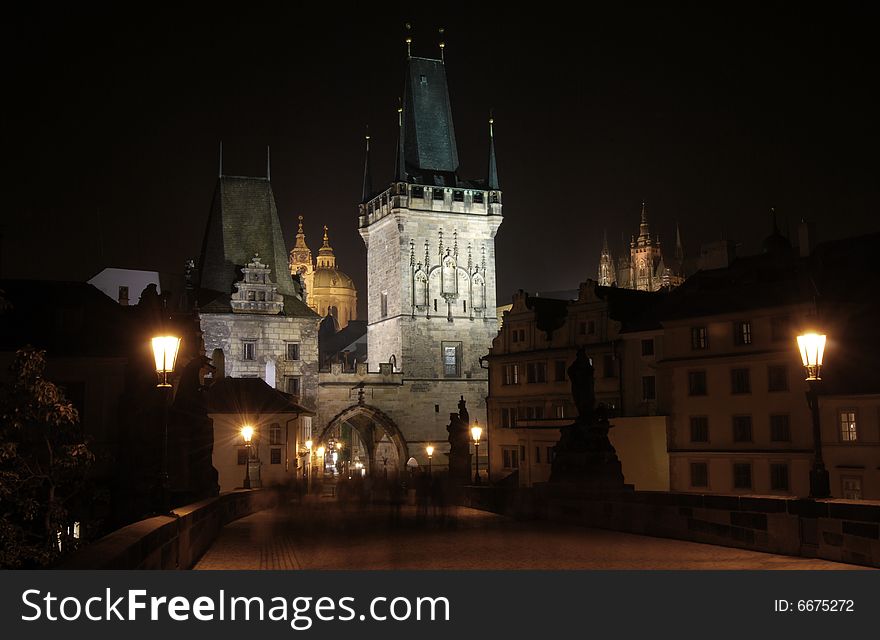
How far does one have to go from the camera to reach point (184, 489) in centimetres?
2234

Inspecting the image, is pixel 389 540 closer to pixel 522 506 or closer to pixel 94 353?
pixel 522 506

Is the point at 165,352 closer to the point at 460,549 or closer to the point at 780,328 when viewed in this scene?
the point at 460,549

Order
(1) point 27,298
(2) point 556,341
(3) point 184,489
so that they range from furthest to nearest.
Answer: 1. (2) point 556,341
2. (1) point 27,298
3. (3) point 184,489

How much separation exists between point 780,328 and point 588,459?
16156mm

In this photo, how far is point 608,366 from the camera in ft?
159

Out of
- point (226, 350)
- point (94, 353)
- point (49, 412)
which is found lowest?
point (49, 412)

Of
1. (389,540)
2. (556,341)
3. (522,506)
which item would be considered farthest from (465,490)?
(556,341)

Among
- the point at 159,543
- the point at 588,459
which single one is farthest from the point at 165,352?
the point at 588,459

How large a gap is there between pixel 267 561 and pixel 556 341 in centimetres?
3868

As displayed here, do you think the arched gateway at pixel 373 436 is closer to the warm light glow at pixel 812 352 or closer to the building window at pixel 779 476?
the building window at pixel 779 476

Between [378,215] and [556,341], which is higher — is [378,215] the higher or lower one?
the higher one

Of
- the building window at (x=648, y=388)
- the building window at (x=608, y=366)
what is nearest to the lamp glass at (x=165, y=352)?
the building window at (x=648, y=388)

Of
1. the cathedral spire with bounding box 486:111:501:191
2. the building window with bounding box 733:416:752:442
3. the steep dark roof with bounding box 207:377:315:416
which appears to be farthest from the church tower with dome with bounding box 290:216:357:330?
the building window with bounding box 733:416:752:442

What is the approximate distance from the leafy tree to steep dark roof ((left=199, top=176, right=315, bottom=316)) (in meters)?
46.8
